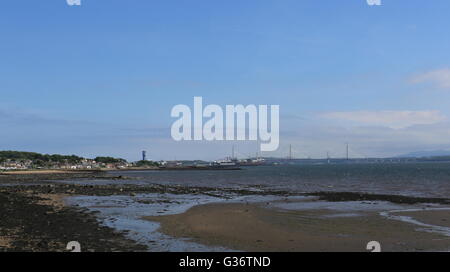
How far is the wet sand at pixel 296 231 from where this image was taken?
54.5ft

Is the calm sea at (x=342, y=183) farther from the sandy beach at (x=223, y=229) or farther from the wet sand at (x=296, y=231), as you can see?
the wet sand at (x=296, y=231)

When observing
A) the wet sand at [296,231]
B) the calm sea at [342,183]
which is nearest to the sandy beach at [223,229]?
the wet sand at [296,231]

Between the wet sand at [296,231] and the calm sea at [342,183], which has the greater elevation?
the wet sand at [296,231]

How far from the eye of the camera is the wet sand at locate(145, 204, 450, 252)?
16.6 meters

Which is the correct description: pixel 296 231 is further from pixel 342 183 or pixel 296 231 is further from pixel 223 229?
pixel 342 183

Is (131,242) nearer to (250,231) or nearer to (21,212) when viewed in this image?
(250,231)

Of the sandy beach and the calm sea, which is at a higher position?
the sandy beach

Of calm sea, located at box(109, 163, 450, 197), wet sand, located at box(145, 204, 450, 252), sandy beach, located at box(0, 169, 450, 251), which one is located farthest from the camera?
calm sea, located at box(109, 163, 450, 197)

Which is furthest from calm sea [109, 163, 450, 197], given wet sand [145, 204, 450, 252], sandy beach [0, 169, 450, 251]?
wet sand [145, 204, 450, 252]

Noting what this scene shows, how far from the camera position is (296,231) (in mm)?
20234

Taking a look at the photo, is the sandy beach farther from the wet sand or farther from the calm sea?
the calm sea
